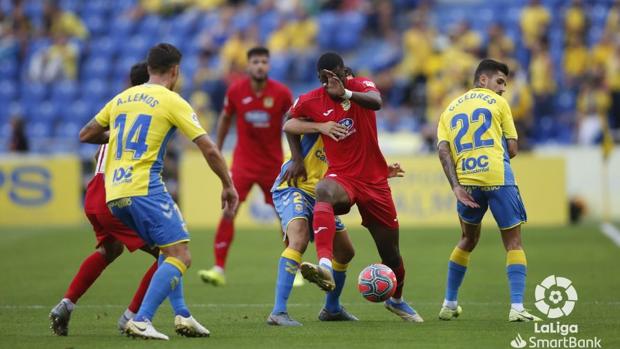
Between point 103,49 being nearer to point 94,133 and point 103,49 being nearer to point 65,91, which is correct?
point 65,91

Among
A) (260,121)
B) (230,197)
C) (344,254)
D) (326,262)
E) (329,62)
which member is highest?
(260,121)

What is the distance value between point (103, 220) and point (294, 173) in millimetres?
1764

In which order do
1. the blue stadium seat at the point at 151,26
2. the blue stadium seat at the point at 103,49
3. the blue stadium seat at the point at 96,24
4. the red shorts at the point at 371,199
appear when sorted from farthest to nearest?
the blue stadium seat at the point at 96,24, the blue stadium seat at the point at 151,26, the blue stadium seat at the point at 103,49, the red shorts at the point at 371,199

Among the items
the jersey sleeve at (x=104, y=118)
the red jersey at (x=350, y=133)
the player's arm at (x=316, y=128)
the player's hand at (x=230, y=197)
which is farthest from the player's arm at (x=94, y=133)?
the red jersey at (x=350, y=133)

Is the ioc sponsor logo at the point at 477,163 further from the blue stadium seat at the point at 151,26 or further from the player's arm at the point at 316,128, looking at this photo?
the blue stadium seat at the point at 151,26

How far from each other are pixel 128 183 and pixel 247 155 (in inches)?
222

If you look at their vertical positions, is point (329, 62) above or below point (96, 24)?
below

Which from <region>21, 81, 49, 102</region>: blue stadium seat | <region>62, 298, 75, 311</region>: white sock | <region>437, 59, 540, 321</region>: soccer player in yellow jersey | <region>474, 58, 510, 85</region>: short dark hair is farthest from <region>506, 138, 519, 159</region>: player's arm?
<region>21, 81, 49, 102</region>: blue stadium seat

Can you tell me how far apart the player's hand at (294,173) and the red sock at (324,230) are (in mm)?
607

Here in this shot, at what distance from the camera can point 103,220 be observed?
9.54 m

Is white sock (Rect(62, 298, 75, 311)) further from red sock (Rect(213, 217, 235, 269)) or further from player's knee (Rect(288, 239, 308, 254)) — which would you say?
red sock (Rect(213, 217, 235, 269))

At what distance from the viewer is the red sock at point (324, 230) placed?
31.7ft

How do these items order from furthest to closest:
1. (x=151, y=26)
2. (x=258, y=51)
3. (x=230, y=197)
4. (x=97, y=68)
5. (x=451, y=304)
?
(x=151, y=26) → (x=97, y=68) → (x=258, y=51) → (x=451, y=304) → (x=230, y=197)

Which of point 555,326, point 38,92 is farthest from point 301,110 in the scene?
point 38,92
